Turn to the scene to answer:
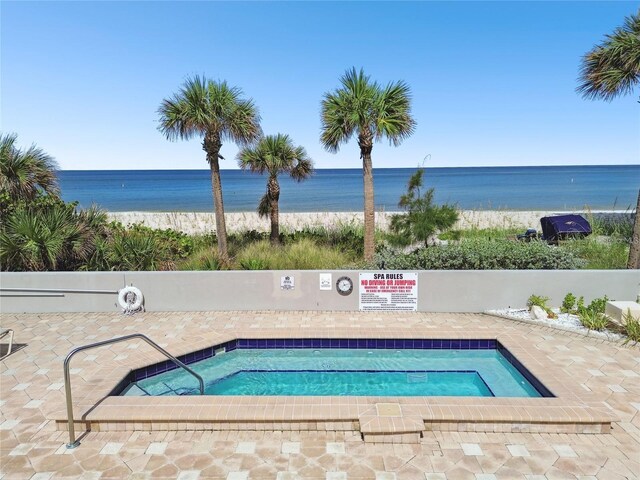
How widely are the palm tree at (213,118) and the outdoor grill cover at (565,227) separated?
397 inches

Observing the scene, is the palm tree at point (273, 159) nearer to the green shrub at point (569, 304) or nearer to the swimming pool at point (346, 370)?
the swimming pool at point (346, 370)

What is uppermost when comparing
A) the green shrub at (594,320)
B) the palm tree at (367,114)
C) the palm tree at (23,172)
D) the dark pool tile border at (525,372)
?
the palm tree at (367,114)

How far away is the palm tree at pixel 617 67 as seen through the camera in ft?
33.9

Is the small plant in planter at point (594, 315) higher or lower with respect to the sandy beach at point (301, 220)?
lower

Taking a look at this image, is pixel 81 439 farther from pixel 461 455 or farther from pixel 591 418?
pixel 591 418

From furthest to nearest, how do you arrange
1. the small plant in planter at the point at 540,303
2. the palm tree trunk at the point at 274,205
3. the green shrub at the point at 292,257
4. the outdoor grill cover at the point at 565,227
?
the palm tree trunk at the point at 274,205
the outdoor grill cover at the point at 565,227
the green shrub at the point at 292,257
the small plant in planter at the point at 540,303

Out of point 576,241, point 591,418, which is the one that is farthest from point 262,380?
point 576,241

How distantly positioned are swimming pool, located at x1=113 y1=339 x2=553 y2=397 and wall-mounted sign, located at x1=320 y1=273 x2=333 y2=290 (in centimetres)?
200

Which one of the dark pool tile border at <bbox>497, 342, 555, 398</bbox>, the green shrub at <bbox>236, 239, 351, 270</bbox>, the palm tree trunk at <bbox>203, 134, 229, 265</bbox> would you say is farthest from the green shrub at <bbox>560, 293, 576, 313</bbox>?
the palm tree trunk at <bbox>203, 134, 229, 265</bbox>

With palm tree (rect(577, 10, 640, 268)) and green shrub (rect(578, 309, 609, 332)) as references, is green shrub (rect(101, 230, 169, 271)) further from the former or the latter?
palm tree (rect(577, 10, 640, 268))

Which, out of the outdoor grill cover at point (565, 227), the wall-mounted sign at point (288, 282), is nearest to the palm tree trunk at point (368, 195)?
the wall-mounted sign at point (288, 282)

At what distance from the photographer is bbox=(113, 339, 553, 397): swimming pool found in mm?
7203

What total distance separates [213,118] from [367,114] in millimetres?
4295

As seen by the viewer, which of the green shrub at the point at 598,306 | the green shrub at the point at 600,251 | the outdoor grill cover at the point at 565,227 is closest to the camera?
the green shrub at the point at 598,306
